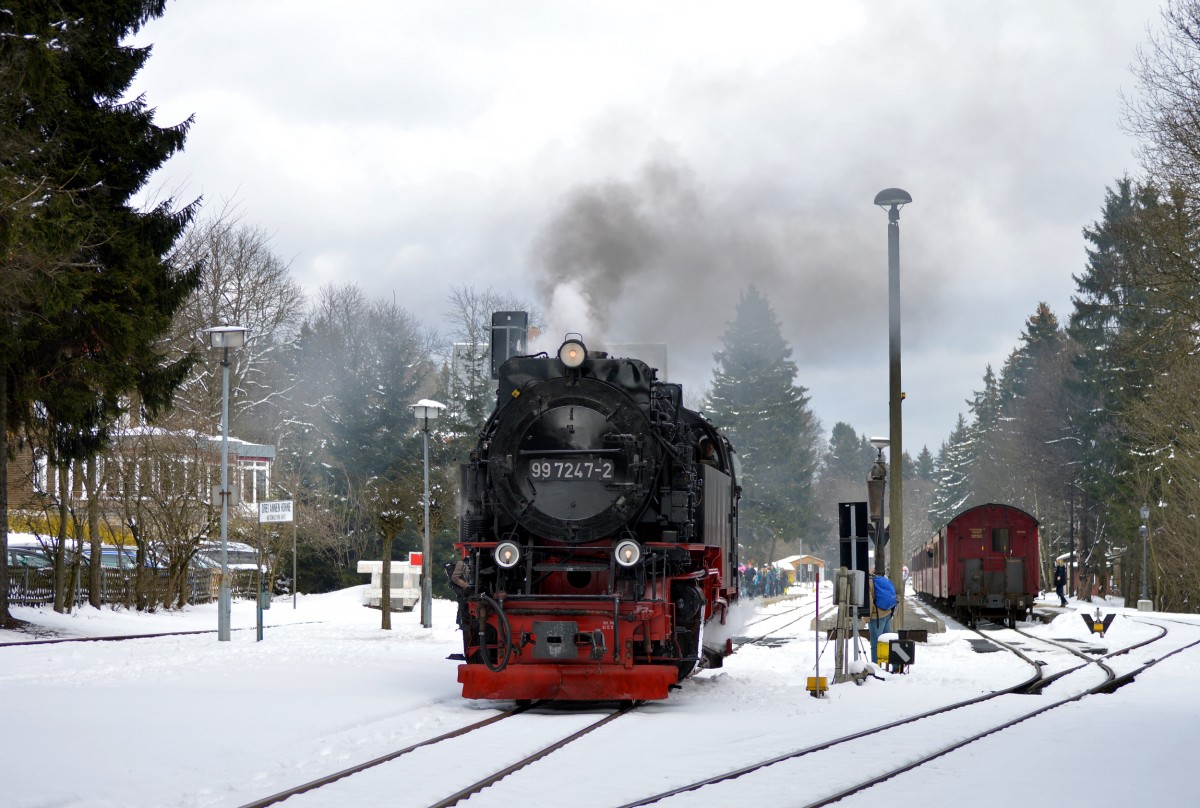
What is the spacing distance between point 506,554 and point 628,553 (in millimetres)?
1186

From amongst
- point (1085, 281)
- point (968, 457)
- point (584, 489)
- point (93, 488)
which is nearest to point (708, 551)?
point (584, 489)

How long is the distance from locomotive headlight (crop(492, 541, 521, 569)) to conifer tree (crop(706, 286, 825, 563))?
5802 centimetres

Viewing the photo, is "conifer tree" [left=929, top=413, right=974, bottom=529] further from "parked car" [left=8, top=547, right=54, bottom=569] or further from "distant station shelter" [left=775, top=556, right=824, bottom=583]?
"parked car" [left=8, top=547, right=54, bottom=569]

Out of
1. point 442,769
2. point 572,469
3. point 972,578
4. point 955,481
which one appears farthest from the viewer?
point 955,481

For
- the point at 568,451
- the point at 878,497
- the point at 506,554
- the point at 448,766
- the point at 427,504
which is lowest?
the point at 448,766

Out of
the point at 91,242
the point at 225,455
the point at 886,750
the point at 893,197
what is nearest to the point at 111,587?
the point at 225,455

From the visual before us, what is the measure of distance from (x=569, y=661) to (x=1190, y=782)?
5.70 meters

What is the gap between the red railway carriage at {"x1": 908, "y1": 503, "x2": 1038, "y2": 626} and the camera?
3219 centimetres

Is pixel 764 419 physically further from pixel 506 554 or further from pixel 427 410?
pixel 506 554

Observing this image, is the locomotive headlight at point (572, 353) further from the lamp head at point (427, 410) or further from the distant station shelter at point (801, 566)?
the distant station shelter at point (801, 566)

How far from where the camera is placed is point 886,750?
31.2ft

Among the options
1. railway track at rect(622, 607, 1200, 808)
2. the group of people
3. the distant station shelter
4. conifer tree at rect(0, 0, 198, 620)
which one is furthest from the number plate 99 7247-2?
the distant station shelter

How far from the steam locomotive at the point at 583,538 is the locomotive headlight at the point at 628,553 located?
0.04 feet

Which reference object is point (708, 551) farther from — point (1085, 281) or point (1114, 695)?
point (1085, 281)
